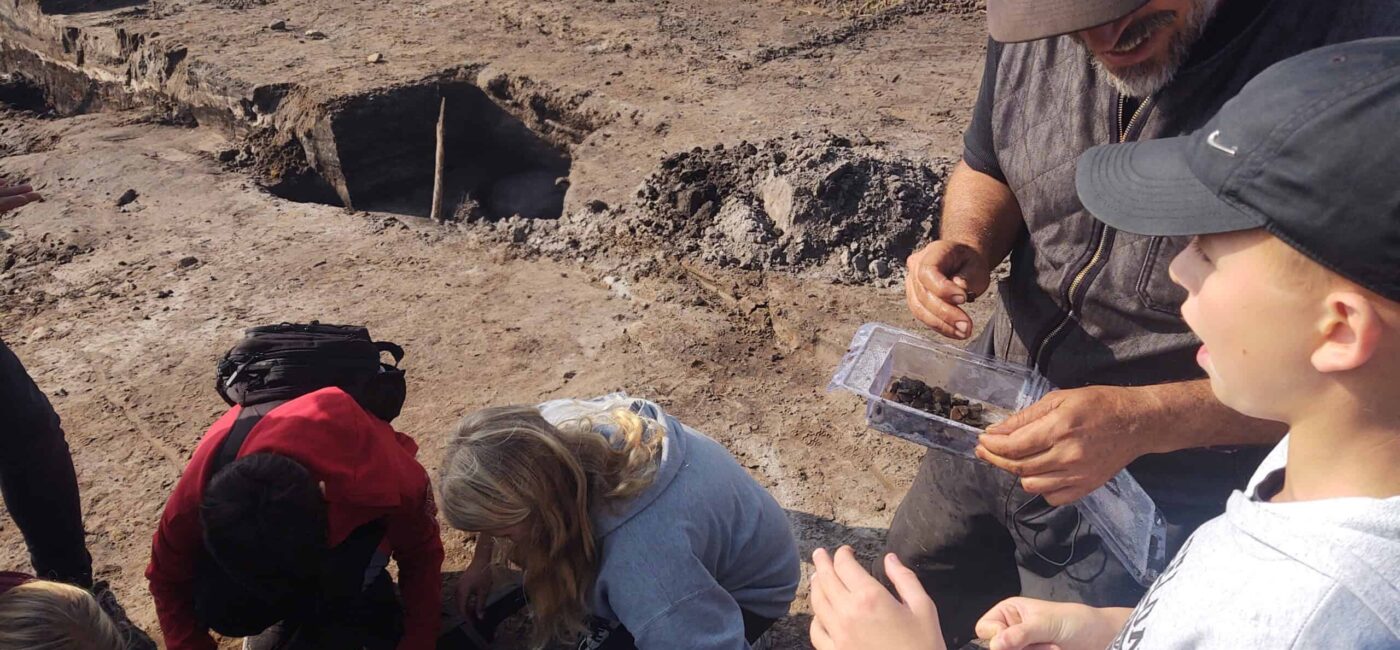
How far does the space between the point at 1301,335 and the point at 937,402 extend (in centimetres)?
154

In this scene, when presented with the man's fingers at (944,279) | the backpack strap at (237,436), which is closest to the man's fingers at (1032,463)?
the man's fingers at (944,279)

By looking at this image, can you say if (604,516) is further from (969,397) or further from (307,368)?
(307,368)

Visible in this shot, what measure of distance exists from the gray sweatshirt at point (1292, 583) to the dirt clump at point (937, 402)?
1368mm

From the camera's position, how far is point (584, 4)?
31.2 ft

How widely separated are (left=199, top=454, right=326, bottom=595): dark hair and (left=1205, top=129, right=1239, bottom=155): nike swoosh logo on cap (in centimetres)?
223

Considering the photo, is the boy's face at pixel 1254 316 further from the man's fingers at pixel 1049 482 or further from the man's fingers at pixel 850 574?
the man's fingers at pixel 1049 482

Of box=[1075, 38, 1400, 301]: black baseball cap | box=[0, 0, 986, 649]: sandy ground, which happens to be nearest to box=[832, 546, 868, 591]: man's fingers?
box=[1075, 38, 1400, 301]: black baseball cap

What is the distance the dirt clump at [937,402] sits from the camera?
8.43 feet

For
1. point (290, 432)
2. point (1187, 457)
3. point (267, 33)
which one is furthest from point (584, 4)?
point (1187, 457)

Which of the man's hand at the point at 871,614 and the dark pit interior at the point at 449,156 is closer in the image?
the man's hand at the point at 871,614

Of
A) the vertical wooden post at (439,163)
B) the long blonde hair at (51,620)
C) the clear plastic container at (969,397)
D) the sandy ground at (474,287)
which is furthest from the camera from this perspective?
the vertical wooden post at (439,163)

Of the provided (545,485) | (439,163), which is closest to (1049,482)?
(545,485)

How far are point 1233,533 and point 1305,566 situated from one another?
0.13m

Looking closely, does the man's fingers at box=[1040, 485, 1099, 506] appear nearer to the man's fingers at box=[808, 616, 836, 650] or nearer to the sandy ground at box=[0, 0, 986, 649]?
the man's fingers at box=[808, 616, 836, 650]
